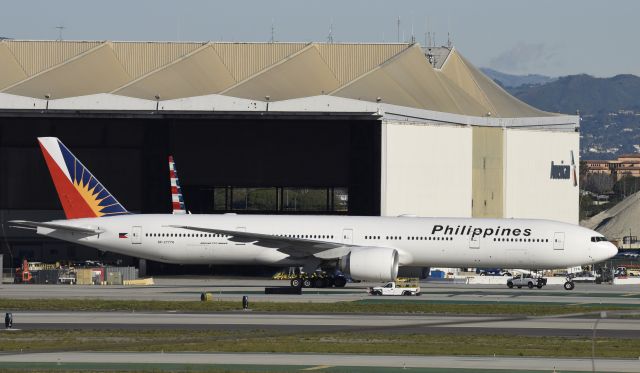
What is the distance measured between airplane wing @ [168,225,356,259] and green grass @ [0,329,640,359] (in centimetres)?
2077

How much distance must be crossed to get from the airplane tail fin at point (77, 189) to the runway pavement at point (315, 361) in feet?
108

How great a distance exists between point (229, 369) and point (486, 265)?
107 ft

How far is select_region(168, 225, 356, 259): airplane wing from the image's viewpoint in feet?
188

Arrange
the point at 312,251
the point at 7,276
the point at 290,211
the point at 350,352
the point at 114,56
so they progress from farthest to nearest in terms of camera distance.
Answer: the point at 290,211, the point at 114,56, the point at 7,276, the point at 312,251, the point at 350,352

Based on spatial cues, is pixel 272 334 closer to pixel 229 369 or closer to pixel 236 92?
pixel 229 369

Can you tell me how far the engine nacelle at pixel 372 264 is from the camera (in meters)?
55.8

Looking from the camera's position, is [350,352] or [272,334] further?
[272,334]

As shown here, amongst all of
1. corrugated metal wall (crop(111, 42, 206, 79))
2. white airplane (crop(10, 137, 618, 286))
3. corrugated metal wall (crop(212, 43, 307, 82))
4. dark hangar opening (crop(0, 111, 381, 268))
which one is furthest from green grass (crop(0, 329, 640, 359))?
corrugated metal wall (crop(111, 42, 206, 79))

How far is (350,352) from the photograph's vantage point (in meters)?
31.5

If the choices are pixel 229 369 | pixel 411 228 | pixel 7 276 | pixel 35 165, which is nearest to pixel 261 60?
pixel 35 165

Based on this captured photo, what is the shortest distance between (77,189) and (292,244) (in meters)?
12.9

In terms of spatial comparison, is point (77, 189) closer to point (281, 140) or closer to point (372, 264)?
point (372, 264)

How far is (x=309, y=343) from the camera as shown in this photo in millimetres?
33438

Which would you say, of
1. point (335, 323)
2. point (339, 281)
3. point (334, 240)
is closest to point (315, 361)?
point (335, 323)
